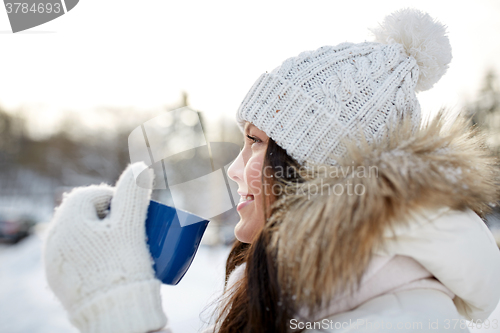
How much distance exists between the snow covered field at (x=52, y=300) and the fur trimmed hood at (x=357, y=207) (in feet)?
3.11

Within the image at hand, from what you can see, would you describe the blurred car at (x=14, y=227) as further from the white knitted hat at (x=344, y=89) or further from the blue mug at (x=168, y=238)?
the white knitted hat at (x=344, y=89)

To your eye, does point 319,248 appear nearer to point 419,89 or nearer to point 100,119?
point 419,89

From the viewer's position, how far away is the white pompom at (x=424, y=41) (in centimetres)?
108

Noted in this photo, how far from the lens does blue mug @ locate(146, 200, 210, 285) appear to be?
0.88 meters

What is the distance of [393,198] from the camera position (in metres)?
0.66

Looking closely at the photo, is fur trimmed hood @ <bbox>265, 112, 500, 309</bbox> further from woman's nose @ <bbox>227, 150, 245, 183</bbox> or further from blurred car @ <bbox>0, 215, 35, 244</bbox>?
blurred car @ <bbox>0, 215, 35, 244</bbox>

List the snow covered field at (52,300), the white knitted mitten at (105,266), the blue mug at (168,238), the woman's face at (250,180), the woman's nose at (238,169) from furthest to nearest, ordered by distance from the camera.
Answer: the snow covered field at (52,300) → the woman's nose at (238,169) → the woman's face at (250,180) → the blue mug at (168,238) → the white knitted mitten at (105,266)

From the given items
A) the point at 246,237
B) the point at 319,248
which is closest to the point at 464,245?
the point at 319,248

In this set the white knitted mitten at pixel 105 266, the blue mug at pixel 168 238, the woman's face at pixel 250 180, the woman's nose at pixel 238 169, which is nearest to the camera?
the white knitted mitten at pixel 105 266

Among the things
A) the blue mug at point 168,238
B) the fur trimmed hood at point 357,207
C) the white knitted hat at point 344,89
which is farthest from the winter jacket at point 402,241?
the blue mug at point 168,238

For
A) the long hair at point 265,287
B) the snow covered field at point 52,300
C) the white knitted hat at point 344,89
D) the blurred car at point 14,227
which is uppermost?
the white knitted hat at point 344,89

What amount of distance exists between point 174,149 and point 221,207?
13.7 inches

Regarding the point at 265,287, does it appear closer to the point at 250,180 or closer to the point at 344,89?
the point at 250,180

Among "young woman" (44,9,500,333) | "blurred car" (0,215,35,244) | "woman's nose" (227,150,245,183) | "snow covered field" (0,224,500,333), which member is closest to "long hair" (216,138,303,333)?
"young woman" (44,9,500,333)
